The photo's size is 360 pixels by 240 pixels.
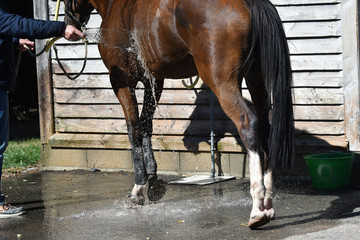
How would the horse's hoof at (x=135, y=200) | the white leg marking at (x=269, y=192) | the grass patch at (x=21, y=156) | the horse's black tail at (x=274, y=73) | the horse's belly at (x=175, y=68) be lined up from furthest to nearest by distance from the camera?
the grass patch at (x=21, y=156) → the horse's hoof at (x=135, y=200) → the horse's belly at (x=175, y=68) → the white leg marking at (x=269, y=192) → the horse's black tail at (x=274, y=73)

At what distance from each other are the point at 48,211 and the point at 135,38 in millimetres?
1726

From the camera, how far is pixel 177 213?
4.79 metres

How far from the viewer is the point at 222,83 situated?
414 centimetres

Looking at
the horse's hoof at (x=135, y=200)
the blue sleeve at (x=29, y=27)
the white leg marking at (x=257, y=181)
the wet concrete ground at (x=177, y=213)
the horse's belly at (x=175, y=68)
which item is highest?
the blue sleeve at (x=29, y=27)

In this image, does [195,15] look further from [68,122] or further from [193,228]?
[68,122]

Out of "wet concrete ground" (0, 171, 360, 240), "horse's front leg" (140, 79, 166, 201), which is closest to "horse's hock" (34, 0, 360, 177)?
"wet concrete ground" (0, 171, 360, 240)

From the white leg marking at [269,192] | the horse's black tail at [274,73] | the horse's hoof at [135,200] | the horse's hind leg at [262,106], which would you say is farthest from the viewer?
the horse's hoof at [135,200]

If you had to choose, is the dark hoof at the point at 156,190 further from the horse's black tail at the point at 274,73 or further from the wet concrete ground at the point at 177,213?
the horse's black tail at the point at 274,73

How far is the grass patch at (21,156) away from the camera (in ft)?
25.0

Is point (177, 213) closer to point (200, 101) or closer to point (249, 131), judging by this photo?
point (249, 131)

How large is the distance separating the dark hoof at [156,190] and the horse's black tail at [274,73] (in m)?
1.41

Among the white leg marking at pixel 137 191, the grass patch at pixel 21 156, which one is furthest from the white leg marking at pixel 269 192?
the grass patch at pixel 21 156

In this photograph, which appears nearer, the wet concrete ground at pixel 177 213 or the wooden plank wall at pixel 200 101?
the wet concrete ground at pixel 177 213

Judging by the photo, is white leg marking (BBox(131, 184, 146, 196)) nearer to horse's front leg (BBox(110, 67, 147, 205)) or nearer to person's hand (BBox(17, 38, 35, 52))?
horse's front leg (BBox(110, 67, 147, 205))
